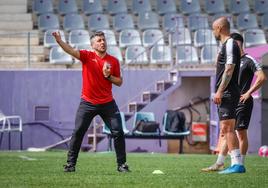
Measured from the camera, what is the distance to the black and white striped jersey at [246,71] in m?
12.9

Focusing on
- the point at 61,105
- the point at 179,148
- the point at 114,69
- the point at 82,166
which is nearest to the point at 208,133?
the point at 179,148

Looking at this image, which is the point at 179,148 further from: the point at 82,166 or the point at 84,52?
the point at 84,52

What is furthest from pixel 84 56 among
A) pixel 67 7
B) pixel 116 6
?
pixel 116 6

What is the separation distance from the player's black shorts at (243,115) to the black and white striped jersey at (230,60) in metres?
1.00

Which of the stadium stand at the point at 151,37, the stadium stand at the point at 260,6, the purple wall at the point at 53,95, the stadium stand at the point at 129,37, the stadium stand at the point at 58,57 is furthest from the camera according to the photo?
the stadium stand at the point at 260,6

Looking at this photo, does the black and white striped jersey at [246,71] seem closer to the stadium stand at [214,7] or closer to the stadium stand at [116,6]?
the stadium stand at [116,6]

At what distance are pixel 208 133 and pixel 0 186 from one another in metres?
14.9

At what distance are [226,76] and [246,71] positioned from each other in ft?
4.81

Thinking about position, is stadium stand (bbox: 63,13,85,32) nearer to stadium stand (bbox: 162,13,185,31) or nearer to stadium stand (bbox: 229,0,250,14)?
stadium stand (bbox: 162,13,185,31)

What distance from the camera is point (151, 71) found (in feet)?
80.7

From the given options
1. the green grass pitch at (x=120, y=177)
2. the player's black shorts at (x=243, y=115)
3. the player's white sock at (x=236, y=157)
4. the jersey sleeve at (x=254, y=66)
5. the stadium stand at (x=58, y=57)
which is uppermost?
the stadium stand at (x=58, y=57)

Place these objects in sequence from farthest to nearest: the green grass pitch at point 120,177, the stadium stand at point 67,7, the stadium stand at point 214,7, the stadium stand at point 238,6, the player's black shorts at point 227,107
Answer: the stadium stand at point 238,6
the stadium stand at point 214,7
the stadium stand at point 67,7
the player's black shorts at point 227,107
the green grass pitch at point 120,177

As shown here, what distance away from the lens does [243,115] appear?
504 inches

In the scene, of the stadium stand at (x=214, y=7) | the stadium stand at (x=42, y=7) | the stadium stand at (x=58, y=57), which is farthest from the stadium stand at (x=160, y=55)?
the stadium stand at (x=42, y=7)
